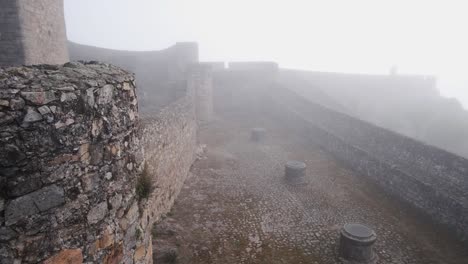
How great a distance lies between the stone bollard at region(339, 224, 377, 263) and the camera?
8.49 metres

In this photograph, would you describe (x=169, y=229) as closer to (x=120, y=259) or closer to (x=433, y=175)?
(x=120, y=259)

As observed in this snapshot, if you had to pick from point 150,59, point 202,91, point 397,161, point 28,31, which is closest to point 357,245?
point 397,161

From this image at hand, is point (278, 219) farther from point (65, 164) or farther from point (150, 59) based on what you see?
point (150, 59)

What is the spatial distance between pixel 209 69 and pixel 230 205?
650 inches

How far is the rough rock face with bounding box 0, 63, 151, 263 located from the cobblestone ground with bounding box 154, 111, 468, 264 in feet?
18.5

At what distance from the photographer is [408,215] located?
1107 cm

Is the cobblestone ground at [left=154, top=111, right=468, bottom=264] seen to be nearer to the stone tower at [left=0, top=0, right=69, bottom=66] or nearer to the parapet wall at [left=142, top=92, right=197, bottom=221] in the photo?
the parapet wall at [left=142, top=92, right=197, bottom=221]

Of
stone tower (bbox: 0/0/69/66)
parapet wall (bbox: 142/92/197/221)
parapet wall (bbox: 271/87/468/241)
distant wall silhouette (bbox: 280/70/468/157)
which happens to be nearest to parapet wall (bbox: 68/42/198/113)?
distant wall silhouette (bbox: 280/70/468/157)

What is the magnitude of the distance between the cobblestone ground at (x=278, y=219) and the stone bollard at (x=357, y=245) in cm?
30

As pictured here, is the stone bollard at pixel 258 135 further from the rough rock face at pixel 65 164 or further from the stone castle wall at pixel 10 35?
the rough rock face at pixel 65 164

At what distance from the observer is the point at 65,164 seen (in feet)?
7.53

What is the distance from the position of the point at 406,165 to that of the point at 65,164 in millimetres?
13671

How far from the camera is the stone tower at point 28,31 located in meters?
9.73

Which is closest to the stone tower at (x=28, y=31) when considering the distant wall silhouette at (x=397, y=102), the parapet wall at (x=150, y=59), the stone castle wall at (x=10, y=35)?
the stone castle wall at (x=10, y=35)
